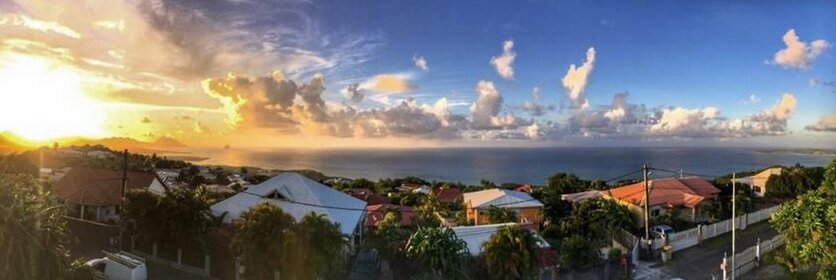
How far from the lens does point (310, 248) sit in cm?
1458

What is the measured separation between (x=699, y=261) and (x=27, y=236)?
766 inches

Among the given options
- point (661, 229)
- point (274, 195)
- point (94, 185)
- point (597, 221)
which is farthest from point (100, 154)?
point (661, 229)

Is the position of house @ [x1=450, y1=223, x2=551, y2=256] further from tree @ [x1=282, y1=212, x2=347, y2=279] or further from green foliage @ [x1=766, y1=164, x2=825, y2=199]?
green foliage @ [x1=766, y1=164, x2=825, y2=199]

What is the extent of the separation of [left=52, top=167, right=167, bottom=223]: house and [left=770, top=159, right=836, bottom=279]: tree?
71.8 feet

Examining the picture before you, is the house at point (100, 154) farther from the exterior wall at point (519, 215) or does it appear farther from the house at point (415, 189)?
the exterior wall at point (519, 215)

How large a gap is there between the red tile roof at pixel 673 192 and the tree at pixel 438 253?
16219 millimetres

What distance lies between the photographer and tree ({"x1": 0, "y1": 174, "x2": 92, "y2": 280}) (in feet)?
37.0

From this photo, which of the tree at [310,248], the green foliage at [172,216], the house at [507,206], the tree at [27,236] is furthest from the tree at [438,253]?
the house at [507,206]

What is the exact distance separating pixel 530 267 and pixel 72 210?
20.1 meters

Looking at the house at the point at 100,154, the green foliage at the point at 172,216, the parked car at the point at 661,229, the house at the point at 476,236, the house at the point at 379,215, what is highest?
the house at the point at 100,154

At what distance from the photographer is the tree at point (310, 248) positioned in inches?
570

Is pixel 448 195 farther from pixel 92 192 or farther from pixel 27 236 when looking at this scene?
pixel 27 236

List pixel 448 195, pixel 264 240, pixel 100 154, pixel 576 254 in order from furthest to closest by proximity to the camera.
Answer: pixel 100 154
pixel 448 195
pixel 576 254
pixel 264 240

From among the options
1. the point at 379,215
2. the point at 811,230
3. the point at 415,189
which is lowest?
the point at 415,189
